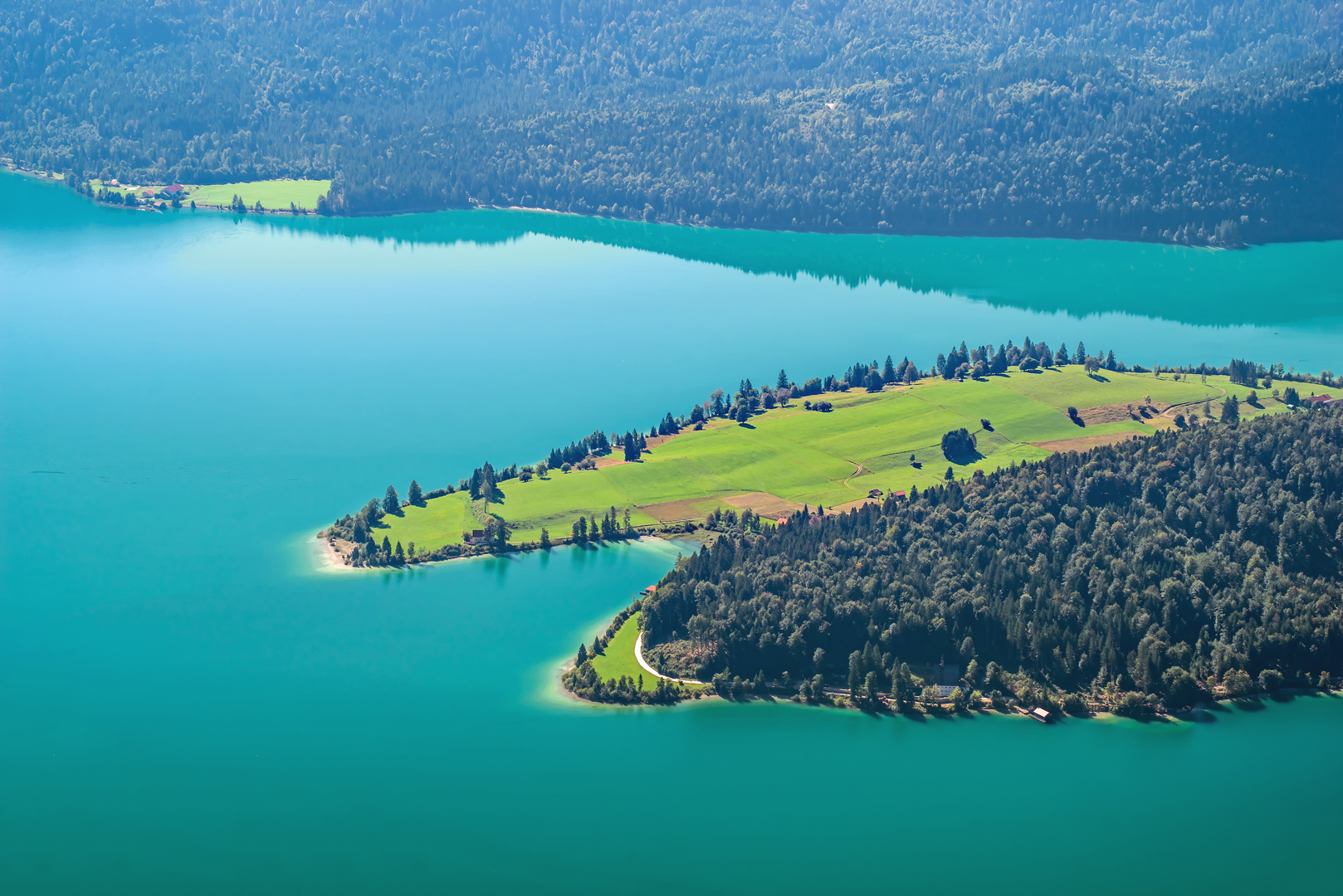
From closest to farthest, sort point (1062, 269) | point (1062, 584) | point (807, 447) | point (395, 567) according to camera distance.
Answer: point (1062, 584)
point (395, 567)
point (807, 447)
point (1062, 269)

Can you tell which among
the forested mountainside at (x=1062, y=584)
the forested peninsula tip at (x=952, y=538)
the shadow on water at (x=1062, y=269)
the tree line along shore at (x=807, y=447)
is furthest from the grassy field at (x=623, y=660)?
the shadow on water at (x=1062, y=269)

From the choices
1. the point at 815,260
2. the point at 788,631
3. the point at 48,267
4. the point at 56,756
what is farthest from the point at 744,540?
the point at 48,267

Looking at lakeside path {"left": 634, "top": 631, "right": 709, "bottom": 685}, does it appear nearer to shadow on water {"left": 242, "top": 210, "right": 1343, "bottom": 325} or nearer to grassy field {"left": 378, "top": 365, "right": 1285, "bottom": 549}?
grassy field {"left": 378, "top": 365, "right": 1285, "bottom": 549}

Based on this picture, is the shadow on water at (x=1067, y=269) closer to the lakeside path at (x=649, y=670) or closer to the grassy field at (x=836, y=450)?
the grassy field at (x=836, y=450)

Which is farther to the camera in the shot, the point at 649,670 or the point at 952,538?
the point at 952,538

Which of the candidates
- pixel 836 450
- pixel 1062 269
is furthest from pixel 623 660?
pixel 1062 269

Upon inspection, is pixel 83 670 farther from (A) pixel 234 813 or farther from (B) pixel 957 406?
(B) pixel 957 406

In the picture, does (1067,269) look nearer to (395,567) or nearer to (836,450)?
(836,450)
